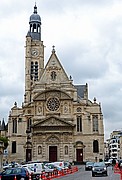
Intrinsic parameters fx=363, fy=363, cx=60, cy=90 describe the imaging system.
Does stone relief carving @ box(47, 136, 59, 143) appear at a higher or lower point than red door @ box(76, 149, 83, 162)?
higher

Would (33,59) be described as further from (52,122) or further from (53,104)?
(52,122)

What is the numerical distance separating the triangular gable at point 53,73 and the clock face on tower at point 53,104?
3460 mm

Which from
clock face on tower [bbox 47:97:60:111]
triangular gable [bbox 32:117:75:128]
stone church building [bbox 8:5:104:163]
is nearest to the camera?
triangular gable [bbox 32:117:75:128]

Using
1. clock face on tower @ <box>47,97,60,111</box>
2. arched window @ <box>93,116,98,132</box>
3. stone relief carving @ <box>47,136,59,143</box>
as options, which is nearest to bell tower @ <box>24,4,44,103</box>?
clock face on tower @ <box>47,97,60,111</box>

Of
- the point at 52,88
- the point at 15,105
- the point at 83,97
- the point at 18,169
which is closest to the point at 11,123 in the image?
the point at 15,105

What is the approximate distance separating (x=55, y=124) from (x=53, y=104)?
374cm

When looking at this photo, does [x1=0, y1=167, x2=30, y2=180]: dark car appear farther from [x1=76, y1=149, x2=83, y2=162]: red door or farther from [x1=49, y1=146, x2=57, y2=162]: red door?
[x1=76, y1=149, x2=83, y2=162]: red door

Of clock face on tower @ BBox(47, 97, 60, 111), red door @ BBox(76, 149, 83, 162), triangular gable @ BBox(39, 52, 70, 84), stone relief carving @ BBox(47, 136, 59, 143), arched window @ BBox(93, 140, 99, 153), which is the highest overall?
triangular gable @ BBox(39, 52, 70, 84)

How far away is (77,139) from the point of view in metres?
61.9

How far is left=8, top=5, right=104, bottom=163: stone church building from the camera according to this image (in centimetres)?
6156

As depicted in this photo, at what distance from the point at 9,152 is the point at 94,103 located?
17192 mm

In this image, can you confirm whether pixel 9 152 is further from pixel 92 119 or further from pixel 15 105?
pixel 92 119

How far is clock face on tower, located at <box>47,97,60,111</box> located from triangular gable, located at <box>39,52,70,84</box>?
3.46m

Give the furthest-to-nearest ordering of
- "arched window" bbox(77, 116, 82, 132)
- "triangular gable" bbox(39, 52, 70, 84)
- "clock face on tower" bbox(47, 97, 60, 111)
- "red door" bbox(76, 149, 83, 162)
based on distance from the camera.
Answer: "triangular gable" bbox(39, 52, 70, 84), "clock face on tower" bbox(47, 97, 60, 111), "arched window" bbox(77, 116, 82, 132), "red door" bbox(76, 149, 83, 162)
